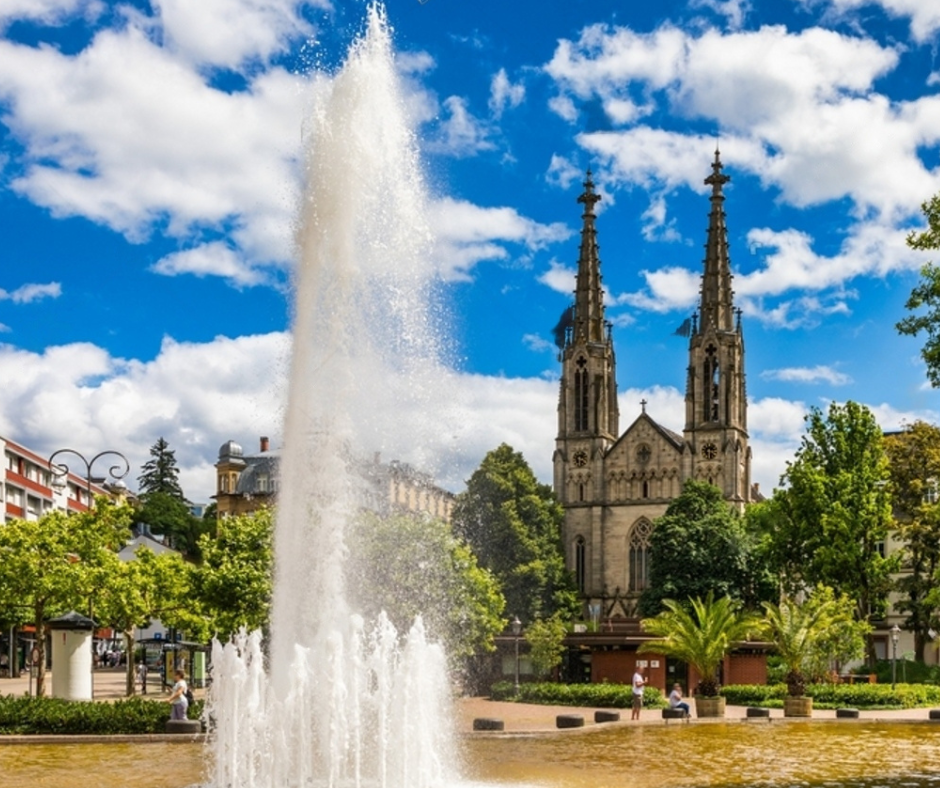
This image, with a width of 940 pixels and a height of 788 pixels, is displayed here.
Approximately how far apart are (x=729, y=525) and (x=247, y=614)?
150 ft

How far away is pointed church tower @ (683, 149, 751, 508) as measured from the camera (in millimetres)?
104938

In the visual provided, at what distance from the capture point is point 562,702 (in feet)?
159

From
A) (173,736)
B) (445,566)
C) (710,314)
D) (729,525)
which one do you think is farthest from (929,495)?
(173,736)


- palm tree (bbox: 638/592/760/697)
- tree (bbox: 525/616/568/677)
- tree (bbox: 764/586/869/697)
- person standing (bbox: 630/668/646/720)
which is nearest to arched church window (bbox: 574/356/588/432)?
tree (bbox: 525/616/568/677)

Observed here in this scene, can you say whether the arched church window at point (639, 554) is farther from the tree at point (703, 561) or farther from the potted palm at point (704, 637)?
the potted palm at point (704, 637)

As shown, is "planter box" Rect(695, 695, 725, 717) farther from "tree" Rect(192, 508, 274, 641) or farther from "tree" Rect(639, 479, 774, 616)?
"tree" Rect(639, 479, 774, 616)

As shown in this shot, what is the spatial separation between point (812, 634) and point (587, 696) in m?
8.62

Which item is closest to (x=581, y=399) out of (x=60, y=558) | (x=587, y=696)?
(x=587, y=696)

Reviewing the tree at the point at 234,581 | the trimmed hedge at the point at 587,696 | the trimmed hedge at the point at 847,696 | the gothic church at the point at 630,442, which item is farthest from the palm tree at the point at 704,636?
the gothic church at the point at 630,442

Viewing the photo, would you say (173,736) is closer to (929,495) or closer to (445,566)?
(445,566)

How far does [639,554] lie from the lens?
107812mm

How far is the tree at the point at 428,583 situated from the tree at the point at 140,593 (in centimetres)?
834

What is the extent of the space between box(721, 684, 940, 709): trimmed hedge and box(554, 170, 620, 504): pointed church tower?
200ft

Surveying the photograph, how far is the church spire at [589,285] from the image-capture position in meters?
113
